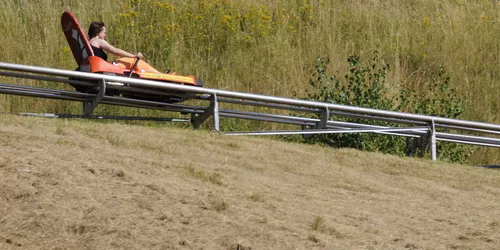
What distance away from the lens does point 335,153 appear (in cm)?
1239

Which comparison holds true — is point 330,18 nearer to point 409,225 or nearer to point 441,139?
point 441,139

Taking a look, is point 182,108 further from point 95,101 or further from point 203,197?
point 203,197

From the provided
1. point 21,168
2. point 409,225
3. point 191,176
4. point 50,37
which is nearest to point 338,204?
point 409,225

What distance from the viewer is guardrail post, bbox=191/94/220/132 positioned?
40.0ft

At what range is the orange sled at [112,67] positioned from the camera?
1218 cm

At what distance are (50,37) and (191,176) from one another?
358 inches

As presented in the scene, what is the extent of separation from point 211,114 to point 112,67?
4.42 feet

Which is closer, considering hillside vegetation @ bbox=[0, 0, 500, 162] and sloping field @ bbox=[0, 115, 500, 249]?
sloping field @ bbox=[0, 115, 500, 249]

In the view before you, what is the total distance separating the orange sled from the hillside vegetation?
8.61 feet

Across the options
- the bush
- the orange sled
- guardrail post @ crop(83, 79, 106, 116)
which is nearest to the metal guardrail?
guardrail post @ crop(83, 79, 106, 116)

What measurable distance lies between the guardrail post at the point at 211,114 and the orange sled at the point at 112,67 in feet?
1.14

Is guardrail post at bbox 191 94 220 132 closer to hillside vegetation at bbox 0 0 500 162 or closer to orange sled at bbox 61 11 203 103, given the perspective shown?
orange sled at bbox 61 11 203 103

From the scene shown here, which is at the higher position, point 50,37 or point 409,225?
point 50,37

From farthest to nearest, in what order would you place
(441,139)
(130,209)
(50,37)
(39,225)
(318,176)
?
(50,37)
(441,139)
(318,176)
(130,209)
(39,225)
